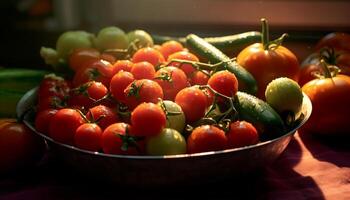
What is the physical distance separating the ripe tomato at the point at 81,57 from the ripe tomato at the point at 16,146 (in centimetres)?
19

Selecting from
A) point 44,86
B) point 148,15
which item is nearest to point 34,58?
point 148,15

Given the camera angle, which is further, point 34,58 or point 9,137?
point 34,58

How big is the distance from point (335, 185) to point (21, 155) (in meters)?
0.48

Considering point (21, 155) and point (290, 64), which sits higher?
point (290, 64)

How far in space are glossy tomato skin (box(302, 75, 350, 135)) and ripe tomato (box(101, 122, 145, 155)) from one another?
0.35 m

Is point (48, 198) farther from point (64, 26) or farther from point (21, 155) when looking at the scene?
point (64, 26)

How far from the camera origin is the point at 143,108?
2.10 ft

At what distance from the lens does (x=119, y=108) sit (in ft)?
2.40

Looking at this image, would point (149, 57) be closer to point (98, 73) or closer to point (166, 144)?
point (98, 73)

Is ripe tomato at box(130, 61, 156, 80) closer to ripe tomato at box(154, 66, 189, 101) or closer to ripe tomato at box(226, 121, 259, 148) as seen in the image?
ripe tomato at box(154, 66, 189, 101)

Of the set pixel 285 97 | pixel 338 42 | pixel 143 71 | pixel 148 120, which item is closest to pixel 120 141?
pixel 148 120

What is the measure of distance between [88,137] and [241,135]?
0.68ft

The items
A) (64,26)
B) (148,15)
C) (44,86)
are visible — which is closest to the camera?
Result: (44,86)

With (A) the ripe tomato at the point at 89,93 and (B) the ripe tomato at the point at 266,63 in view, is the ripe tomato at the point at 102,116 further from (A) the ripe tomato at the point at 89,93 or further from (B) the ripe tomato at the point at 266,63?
(B) the ripe tomato at the point at 266,63
